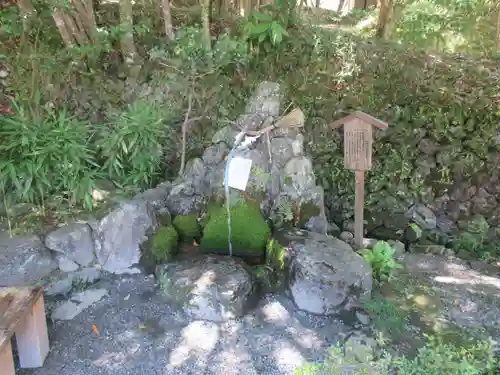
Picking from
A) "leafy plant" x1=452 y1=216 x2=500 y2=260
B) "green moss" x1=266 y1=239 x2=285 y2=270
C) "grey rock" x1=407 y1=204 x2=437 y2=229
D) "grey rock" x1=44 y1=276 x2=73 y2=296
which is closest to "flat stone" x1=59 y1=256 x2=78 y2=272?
"grey rock" x1=44 y1=276 x2=73 y2=296

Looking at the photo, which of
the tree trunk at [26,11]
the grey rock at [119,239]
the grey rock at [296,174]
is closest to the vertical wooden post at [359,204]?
the grey rock at [296,174]

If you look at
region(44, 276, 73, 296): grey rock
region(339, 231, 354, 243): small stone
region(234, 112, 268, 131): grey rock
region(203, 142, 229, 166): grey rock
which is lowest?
region(339, 231, 354, 243): small stone

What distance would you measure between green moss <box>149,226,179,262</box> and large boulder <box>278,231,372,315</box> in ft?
4.14

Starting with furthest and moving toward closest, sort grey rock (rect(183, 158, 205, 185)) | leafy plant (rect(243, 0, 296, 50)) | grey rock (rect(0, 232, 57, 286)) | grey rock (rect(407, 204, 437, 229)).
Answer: grey rock (rect(407, 204, 437, 229)), leafy plant (rect(243, 0, 296, 50)), grey rock (rect(183, 158, 205, 185)), grey rock (rect(0, 232, 57, 286))

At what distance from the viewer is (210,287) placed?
12.9 feet

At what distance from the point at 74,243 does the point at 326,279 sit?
2499mm

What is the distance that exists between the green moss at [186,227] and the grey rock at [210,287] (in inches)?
24.1

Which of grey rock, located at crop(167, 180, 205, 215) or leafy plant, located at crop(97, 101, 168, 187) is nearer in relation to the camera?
grey rock, located at crop(167, 180, 205, 215)

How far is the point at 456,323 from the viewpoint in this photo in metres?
3.90

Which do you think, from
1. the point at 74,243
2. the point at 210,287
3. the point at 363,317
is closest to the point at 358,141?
the point at 363,317

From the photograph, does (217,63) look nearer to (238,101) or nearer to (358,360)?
(238,101)

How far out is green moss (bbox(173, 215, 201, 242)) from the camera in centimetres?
493

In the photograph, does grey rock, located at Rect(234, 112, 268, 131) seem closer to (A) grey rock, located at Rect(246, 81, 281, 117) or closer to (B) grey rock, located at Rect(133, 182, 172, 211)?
(A) grey rock, located at Rect(246, 81, 281, 117)

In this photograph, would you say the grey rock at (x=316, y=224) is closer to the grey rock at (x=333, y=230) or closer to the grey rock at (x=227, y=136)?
the grey rock at (x=333, y=230)
